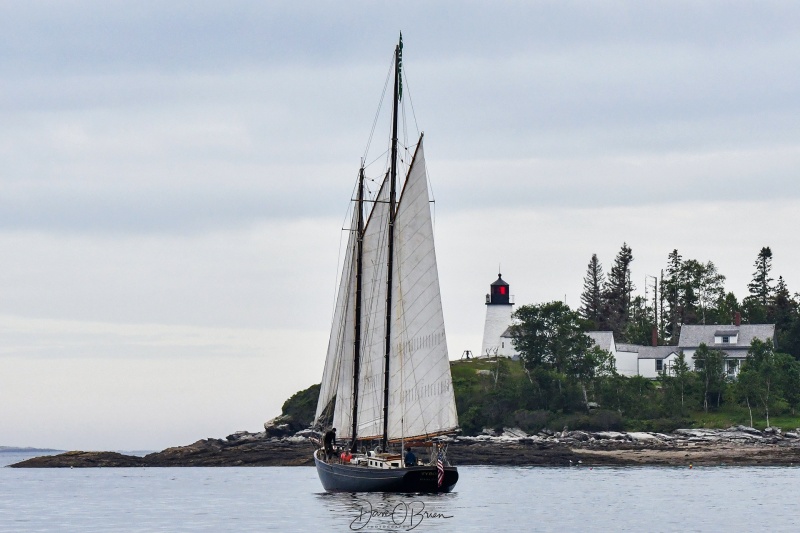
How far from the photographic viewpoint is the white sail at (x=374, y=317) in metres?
70.2

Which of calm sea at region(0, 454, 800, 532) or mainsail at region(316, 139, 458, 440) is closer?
calm sea at region(0, 454, 800, 532)

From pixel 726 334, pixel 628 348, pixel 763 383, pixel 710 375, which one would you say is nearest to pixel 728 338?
pixel 726 334

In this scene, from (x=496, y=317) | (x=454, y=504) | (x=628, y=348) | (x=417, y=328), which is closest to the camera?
(x=417, y=328)

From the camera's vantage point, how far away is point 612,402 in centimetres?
12938

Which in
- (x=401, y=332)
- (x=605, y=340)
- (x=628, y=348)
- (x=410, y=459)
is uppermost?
(x=605, y=340)

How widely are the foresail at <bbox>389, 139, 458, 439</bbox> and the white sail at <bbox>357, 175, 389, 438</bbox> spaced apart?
1232 mm

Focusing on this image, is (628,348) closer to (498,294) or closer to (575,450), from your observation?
(498,294)

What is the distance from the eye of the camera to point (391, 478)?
67.3m

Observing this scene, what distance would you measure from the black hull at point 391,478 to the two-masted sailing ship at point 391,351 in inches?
2.8

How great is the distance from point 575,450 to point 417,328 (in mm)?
53207

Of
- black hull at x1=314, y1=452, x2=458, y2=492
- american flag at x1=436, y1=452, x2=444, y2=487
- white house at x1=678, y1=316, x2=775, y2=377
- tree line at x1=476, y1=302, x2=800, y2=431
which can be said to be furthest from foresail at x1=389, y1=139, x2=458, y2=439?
white house at x1=678, y1=316, x2=775, y2=377

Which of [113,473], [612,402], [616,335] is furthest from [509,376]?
[616,335]

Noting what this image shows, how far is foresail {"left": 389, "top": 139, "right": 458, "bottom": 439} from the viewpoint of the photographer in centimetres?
6756
